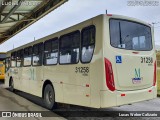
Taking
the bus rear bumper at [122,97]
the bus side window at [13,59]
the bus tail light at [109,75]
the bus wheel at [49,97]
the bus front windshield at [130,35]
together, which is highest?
the bus front windshield at [130,35]

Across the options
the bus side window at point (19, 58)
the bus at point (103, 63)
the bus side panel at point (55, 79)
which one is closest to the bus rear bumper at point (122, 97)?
the bus at point (103, 63)

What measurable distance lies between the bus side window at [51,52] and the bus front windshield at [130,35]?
273cm

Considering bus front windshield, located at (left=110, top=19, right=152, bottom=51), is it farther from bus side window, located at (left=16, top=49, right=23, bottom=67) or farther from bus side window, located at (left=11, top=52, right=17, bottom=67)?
bus side window, located at (left=11, top=52, right=17, bottom=67)

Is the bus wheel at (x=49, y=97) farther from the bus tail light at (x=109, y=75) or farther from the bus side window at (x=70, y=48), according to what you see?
the bus tail light at (x=109, y=75)

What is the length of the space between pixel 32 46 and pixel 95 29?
17.9 feet

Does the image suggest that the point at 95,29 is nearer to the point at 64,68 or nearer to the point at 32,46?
the point at 64,68

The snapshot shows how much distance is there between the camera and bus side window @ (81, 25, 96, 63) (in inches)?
268

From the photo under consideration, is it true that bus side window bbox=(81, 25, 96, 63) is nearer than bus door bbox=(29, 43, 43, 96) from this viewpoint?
Yes

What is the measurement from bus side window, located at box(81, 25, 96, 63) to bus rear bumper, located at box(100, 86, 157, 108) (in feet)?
3.70

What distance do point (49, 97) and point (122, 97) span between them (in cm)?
364

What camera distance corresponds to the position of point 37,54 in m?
10.9

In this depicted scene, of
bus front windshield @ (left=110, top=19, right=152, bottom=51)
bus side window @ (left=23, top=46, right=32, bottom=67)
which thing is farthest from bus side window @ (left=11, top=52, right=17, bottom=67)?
bus front windshield @ (left=110, top=19, right=152, bottom=51)

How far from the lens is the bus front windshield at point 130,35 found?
6.82 m

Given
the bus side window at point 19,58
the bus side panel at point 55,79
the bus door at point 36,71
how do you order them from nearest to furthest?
the bus side panel at point 55,79 < the bus door at point 36,71 < the bus side window at point 19,58
